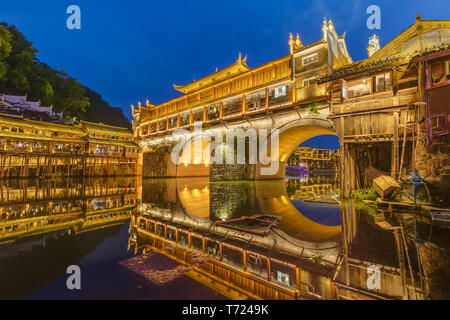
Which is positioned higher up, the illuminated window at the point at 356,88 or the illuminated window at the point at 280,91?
the illuminated window at the point at 280,91

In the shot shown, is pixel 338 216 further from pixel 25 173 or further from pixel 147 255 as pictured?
pixel 25 173

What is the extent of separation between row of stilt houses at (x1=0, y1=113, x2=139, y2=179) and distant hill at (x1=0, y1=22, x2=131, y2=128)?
50.7ft

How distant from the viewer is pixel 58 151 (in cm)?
2552

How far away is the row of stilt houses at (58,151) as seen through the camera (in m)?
22.6

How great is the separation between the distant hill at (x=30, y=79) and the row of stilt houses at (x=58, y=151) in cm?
1544

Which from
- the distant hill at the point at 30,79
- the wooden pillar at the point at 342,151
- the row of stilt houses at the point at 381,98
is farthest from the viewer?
the distant hill at the point at 30,79

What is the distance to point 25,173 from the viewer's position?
2309 centimetres

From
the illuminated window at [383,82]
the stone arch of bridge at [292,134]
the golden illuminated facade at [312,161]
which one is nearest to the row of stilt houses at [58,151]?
the stone arch of bridge at [292,134]

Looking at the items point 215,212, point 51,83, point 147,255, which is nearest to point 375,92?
point 215,212

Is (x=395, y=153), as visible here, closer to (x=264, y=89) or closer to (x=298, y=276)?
(x=298, y=276)

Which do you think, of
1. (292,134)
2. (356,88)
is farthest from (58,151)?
(356,88)

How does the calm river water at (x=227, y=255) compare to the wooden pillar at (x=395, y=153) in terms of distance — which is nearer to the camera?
the calm river water at (x=227, y=255)

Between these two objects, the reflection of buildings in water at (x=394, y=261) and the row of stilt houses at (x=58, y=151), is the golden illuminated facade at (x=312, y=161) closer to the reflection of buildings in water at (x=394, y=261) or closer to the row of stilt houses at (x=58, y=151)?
the row of stilt houses at (x=58, y=151)

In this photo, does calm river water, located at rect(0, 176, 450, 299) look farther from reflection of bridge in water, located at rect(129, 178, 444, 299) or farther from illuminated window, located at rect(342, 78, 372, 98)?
illuminated window, located at rect(342, 78, 372, 98)
